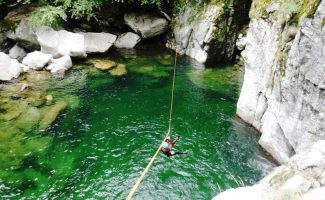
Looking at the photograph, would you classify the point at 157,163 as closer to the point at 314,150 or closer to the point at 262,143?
the point at 262,143

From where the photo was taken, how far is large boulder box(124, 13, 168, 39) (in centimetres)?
2791

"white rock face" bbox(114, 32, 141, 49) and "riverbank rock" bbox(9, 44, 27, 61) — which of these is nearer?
"riverbank rock" bbox(9, 44, 27, 61)

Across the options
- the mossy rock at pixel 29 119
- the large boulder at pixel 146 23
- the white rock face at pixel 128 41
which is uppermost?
the large boulder at pixel 146 23

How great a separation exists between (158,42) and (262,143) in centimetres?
1674

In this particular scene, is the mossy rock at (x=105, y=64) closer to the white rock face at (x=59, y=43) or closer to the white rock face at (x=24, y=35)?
the white rock face at (x=59, y=43)

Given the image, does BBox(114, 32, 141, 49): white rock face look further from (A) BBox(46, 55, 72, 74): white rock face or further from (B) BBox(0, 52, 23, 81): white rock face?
(B) BBox(0, 52, 23, 81): white rock face

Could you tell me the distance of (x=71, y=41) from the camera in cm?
2534

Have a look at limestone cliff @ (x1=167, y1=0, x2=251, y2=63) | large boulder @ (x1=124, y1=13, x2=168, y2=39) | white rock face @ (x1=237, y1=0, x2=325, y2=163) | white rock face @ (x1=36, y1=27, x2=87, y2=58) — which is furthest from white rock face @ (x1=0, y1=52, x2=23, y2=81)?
white rock face @ (x1=237, y1=0, x2=325, y2=163)

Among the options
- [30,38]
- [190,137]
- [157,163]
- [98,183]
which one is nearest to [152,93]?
[190,137]

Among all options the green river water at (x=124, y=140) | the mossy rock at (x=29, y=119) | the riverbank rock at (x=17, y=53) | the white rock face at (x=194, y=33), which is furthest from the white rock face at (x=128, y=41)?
the mossy rock at (x=29, y=119)

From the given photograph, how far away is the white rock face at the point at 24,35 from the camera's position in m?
25.0

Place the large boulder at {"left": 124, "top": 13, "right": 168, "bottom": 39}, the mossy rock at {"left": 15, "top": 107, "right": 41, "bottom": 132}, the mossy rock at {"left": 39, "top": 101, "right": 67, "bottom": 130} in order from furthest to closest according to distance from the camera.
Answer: the large boulder at {"left": 124, "top": 13, "right": 168, "bottom": 39}
the mossy rock at {"left": 39, "top": 101, "right": 67, "bottom": 130}
the mossy rock at {"left": 15, "top": 107, "right": 41, "bottom": 132}

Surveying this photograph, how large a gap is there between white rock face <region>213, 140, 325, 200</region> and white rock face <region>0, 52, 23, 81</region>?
1865cm

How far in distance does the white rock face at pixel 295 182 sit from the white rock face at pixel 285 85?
4.08m
